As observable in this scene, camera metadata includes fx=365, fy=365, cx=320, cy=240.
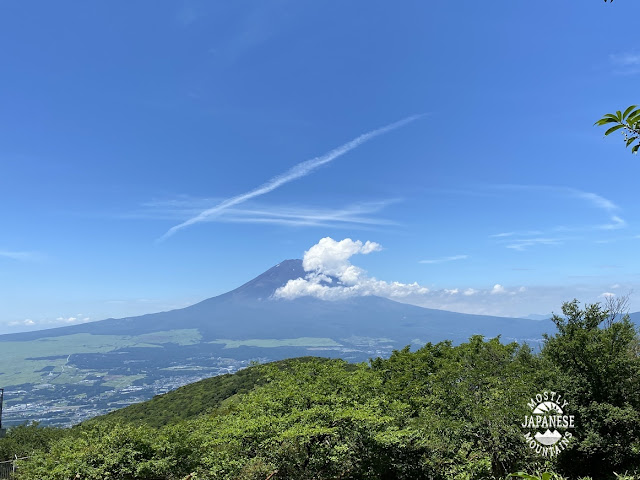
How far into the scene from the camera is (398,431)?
1460 centimetres

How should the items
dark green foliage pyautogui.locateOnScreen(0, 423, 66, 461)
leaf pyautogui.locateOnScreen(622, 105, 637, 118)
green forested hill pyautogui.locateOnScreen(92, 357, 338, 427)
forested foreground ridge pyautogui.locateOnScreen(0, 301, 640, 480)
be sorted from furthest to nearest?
green forested hill pyautogui.locateOnScreen(92, 357, 338, 427) < dark green foliage pyautogui.locateOnScreen(0, 423, 66, 461) < forested foreground ridge pyautogui.locateOnScreen(0, 301, 640, 480) < leaf pyautogui.locateOnScreen(622, 105, 637, 118)

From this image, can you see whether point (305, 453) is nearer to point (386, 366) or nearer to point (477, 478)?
point (477, 478)

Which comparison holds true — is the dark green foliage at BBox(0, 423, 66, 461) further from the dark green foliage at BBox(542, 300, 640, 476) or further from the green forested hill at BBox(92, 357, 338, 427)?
the dark green foliage at BBox(542, 300, 640, 476)

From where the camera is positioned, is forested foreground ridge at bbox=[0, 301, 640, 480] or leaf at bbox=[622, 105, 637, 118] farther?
forested foreground ridge at bbox=[0, 301, 640, 480]

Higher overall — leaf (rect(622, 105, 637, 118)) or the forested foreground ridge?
leaf (rect(622, 105, 637, 118))

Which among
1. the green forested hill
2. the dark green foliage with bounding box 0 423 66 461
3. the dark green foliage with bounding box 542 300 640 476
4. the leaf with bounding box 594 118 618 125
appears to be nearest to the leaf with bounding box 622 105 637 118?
the leaf with bounding box 594 118 618 125

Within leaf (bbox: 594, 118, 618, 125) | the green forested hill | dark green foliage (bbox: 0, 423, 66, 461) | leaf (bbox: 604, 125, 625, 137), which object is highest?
leaf (bbox: 594, 118, 618, 125)

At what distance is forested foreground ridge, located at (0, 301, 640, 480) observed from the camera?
1376 centimetres

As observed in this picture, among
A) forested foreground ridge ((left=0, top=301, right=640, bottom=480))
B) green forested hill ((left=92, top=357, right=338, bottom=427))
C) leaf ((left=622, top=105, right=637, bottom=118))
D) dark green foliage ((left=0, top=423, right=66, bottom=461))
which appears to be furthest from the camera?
green forested hill ((left=92, top=357, right=338, bottom=427))

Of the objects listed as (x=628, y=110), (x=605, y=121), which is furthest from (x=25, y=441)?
(x=628, y=110)

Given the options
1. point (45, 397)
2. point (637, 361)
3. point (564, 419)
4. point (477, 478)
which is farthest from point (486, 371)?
point (45, 397)

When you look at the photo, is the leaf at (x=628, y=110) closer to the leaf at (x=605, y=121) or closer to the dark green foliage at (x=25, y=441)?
the leaf at (x=605, y=121)

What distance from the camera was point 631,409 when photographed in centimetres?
1689

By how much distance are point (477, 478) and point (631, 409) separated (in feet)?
27.4
